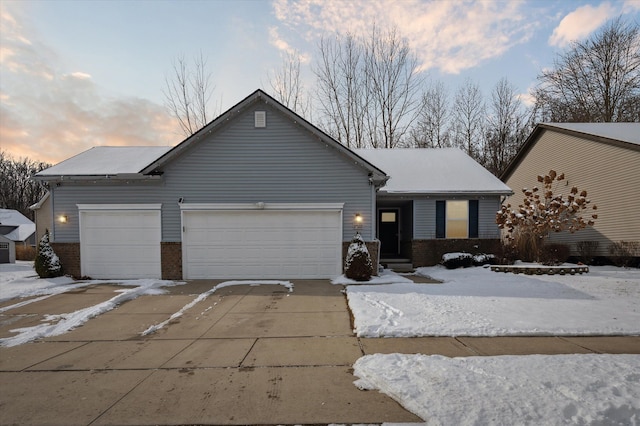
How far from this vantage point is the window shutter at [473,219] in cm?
1385

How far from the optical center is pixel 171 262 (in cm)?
1084

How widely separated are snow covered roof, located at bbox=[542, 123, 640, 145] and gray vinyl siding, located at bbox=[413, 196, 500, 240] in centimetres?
558

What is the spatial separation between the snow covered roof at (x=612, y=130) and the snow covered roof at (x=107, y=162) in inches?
722

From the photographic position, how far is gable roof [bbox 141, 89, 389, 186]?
10.6 m

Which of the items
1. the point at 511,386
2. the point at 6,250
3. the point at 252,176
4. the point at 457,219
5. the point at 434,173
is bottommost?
the point at 6,250

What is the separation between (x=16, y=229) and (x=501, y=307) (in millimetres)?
42833

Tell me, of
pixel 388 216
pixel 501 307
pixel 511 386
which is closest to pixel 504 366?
pixel 511 386

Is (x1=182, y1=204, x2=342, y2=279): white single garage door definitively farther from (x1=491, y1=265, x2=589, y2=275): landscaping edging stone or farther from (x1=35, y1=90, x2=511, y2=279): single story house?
(x1=491, y1=265, x2=589, y2=275): landscaping edging stone

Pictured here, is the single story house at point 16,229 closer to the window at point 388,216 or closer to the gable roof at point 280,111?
the gable roof at point 280,111

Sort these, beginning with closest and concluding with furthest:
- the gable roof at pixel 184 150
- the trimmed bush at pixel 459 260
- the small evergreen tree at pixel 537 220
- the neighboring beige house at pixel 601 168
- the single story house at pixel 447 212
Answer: the gable roof at pixel 184 150 < the small evergreen tree at pixel 537 220 < the trimmed bush at pixel 459 260 < the neighboring beige house at pixel 601 168 < the single story house at pixel 447 212

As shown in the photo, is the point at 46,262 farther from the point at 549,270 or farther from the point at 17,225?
the point at 17,225

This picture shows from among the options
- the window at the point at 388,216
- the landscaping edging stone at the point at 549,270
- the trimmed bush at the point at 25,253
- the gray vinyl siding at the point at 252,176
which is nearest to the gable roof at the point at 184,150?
the gray vinyl siding at the point at 252,176

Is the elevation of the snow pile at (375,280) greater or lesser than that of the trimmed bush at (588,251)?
lesser

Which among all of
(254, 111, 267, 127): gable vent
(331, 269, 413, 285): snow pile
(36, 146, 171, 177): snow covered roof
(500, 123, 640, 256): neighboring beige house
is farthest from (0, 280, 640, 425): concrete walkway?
(500, 123, 640, 256): neighboring beige house
